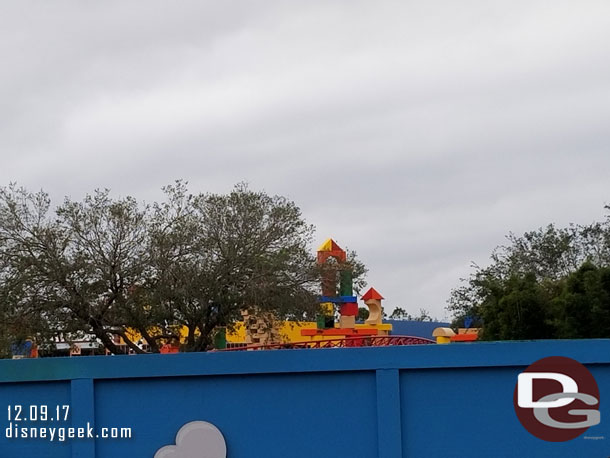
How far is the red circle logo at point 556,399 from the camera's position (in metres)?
6.46

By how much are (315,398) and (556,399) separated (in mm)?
1748

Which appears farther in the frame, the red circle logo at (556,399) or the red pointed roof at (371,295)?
the red pointed roof at (371,295)

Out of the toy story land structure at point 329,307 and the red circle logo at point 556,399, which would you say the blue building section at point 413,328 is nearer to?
the toy story land structure at point 329,307

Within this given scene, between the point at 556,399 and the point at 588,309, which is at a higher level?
the point at 588,309

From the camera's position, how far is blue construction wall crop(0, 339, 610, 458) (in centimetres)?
655

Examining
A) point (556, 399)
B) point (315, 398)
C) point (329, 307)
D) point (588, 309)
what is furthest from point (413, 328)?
point (556, 399)

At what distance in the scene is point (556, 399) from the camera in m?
6.52

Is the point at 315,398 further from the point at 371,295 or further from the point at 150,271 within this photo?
the point at 371,295

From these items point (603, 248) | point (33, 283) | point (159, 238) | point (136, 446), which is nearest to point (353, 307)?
point (159, 238)

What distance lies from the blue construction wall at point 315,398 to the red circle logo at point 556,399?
0.06 metres

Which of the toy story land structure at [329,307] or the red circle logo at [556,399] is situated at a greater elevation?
the toy story land structure at [329,307]

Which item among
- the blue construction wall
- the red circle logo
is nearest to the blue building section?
the blue construction wall

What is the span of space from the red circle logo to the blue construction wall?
6cm

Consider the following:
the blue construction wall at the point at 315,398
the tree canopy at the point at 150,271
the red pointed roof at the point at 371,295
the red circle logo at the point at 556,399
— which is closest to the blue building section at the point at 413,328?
the red pointed roof at the point at 371,295
